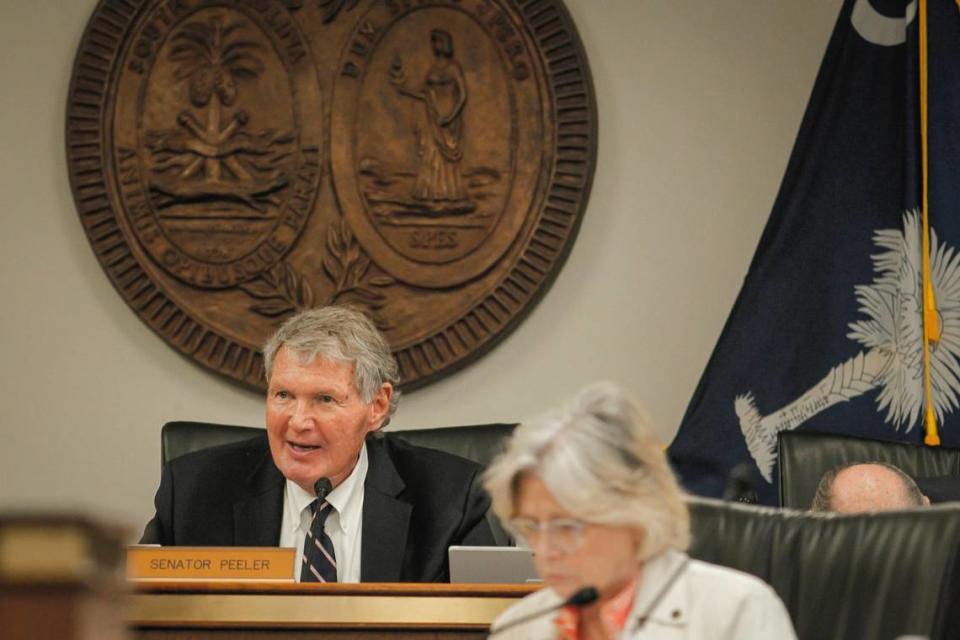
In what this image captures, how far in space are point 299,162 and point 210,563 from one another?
2011 mm

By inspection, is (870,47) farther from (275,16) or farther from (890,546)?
(890,546)

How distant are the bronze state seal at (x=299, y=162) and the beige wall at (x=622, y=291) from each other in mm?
181

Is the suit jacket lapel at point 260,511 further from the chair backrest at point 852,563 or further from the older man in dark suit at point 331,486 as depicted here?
the chair backrest at point 852,563

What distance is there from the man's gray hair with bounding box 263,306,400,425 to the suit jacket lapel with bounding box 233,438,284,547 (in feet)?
0.82

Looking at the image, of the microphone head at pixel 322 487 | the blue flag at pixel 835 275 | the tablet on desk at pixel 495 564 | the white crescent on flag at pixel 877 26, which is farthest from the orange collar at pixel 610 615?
the white crescent on flag at pixel 877 26

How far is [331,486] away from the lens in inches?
Result: 128

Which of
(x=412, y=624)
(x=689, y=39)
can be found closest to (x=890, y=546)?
(x=412, y=624)

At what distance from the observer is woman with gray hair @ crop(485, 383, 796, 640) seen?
6.16ft

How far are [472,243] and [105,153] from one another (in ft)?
3.76

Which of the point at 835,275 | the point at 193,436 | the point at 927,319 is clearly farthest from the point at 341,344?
the point at 927,319

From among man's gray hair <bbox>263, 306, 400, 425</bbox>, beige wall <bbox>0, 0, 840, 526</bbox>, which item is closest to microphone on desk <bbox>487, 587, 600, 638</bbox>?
man's gray hair <bbox>263, 306, 400, 425</bbox>

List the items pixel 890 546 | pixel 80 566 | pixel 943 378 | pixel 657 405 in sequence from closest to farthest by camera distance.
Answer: pixel 80 566
pixel 890 546
pixel 943 378
pixel 657 405

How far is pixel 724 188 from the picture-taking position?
14.6ft

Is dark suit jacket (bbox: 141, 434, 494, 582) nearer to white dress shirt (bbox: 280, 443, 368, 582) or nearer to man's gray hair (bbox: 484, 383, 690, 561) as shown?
white dress shirt (bbox: 280, 443, 368, 582)
